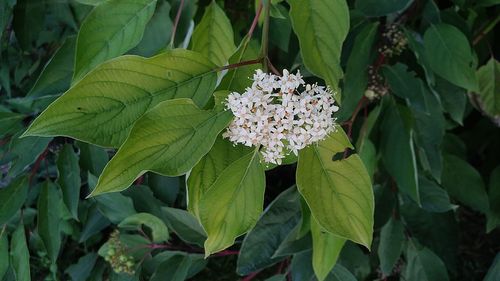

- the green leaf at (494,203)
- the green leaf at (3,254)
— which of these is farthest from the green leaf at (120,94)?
the green leaf at (494,203)

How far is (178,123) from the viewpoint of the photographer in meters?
0.56

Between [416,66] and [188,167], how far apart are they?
0.74 metres

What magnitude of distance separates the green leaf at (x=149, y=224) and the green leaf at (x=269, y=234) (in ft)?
0.50

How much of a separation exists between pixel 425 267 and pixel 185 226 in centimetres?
49

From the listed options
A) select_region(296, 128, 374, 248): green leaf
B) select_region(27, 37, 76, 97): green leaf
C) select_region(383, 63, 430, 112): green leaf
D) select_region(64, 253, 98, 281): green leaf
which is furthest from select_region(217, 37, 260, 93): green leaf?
select_region(64, 253, 98, 281): green leaf

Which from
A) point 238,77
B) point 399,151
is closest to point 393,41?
point 399,151

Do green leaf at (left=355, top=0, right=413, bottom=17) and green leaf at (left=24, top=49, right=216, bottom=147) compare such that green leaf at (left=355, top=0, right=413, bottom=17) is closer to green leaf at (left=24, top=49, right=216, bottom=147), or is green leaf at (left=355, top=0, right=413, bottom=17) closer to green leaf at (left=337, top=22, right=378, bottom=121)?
green leaf at (left=337, top=22, right=378, bottom=121)

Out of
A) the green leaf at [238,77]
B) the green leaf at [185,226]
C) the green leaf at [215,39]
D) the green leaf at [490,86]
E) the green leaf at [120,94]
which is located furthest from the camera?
the green leaf at [490,86]

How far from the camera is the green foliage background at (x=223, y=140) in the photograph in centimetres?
57

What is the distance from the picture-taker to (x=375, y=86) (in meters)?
1.09

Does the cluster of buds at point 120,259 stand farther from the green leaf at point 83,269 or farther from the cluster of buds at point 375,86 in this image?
the cluster of buds at point 375,86

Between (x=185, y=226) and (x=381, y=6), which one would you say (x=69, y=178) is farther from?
(x=381, y=6)

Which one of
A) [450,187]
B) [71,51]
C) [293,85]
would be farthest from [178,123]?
[450,187]

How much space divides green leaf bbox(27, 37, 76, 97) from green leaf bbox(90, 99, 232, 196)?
0.36 meters
